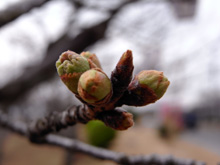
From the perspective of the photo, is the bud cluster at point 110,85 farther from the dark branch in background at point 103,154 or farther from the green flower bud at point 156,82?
the dark branch in background at point 103,154

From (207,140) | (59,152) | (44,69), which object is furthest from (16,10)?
(207,140)

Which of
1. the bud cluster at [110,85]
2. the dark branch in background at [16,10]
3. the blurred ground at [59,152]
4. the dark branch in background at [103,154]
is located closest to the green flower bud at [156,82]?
the bud cluster at [110,85]

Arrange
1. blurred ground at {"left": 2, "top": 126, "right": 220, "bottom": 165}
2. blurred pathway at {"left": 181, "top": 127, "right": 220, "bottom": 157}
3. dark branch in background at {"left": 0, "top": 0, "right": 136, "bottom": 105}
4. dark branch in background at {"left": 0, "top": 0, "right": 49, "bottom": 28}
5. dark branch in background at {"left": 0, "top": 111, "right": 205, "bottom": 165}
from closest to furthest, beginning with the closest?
dark branch in background at {"left": 0, "top": 111, "right": 205, "bottom": 165}, dark branch in background at {"left": 0, "top": 0, "right": 49, "bottom": 28}, dark branch in background at {"left": 0, "top": 0, "right": 136, "bottom": 105}, blurred ground at {"left": 2, "top": 126, "right": 220, "bottom": 165}, blurred pathway at {"left": 181, "top": 127, "right": 220, "bottom": 157}

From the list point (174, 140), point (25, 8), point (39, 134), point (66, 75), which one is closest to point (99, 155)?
point (39, 134)

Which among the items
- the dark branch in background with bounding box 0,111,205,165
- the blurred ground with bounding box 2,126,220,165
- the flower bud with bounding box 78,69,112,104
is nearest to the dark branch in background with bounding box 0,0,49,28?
the dark branch in background with bounding box 0,111,205,165

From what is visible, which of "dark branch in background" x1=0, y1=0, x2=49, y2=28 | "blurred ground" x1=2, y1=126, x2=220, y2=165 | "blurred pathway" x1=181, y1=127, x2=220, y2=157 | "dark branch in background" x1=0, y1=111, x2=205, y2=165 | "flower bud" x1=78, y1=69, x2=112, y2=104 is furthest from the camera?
"blurred pathway" x1=181, y1=127, x2=220, y2=157

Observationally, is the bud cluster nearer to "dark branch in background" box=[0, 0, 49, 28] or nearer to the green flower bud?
the green flower bud
